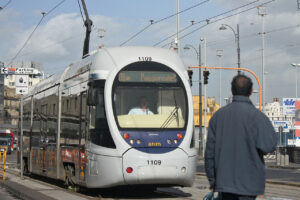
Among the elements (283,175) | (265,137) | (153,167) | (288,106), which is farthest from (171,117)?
(288,106)

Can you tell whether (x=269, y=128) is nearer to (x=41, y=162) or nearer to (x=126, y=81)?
(x=126, y=81)

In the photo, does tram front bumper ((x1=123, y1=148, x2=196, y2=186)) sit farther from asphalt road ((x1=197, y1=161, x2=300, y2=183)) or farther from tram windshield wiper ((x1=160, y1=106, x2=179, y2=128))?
asphalt road ((x1=197, y1=161, x2=300, y2=183))

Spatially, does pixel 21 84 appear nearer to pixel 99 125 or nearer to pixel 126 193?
pixel 126 193

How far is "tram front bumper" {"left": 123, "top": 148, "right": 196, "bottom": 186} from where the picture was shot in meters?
11.8

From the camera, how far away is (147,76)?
12.8 m

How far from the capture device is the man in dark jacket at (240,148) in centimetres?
486

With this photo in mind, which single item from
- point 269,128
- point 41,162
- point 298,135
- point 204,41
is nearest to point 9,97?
point 204,41

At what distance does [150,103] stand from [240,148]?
762 cm

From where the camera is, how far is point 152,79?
1273cm

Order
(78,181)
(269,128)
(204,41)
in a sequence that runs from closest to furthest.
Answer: (269,128) < (78,181) < (204,41)

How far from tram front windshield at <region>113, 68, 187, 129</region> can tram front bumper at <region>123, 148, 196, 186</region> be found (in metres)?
0.62

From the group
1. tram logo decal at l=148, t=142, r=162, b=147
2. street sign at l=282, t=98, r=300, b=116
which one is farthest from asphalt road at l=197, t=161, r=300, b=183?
street sign at l=282, t=98, r=300, b=116

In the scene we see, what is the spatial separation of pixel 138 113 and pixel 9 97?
451 ft

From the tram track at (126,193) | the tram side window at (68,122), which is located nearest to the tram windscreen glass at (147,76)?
the tram side window at (68,122)
